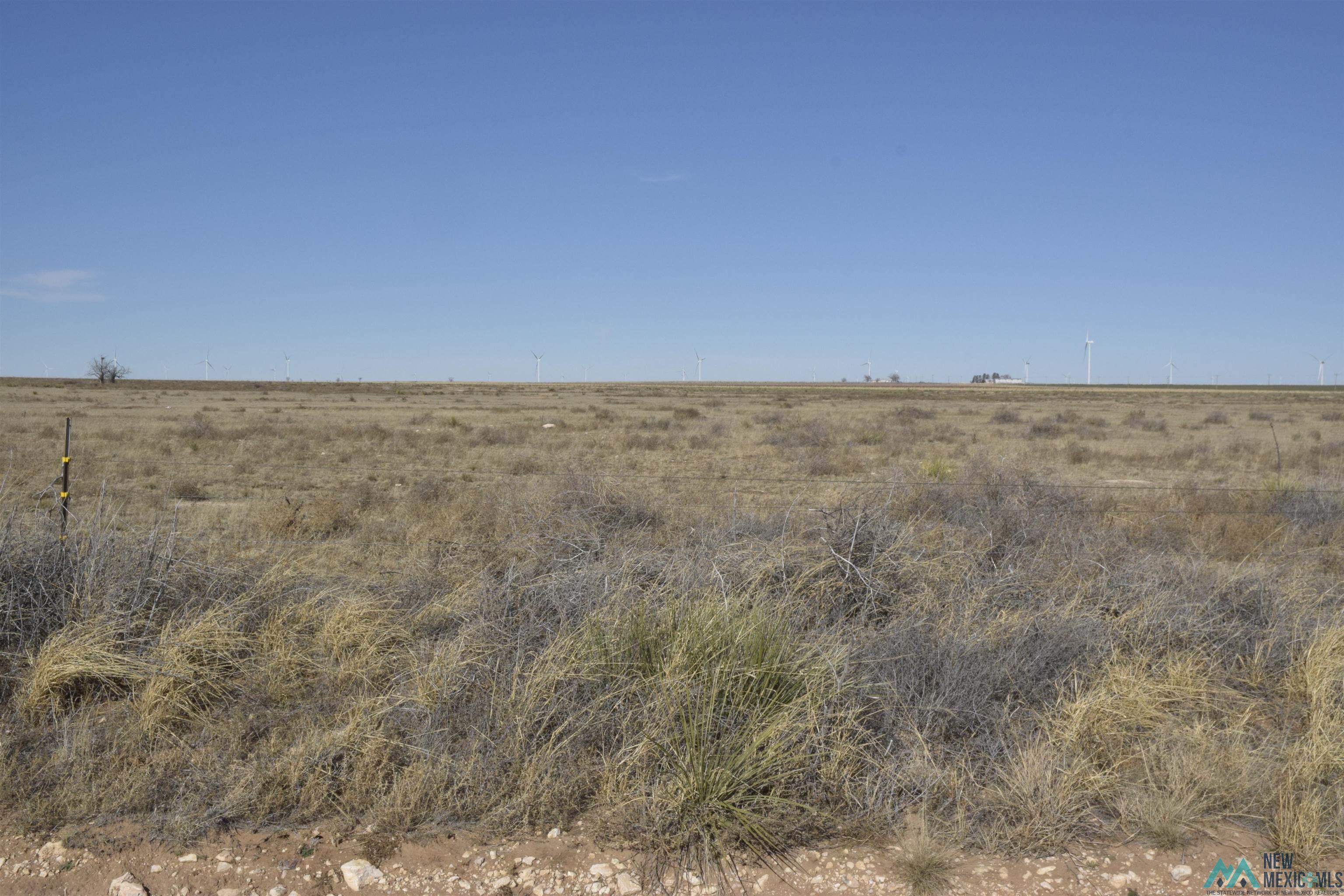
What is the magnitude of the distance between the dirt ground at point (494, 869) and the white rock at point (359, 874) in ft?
0.07

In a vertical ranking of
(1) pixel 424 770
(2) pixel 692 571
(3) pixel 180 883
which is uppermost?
(2) pixel 692 571

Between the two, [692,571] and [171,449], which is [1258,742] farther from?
[171,449]

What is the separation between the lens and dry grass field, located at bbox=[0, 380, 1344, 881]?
441 cm

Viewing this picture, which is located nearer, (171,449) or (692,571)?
(692,571)

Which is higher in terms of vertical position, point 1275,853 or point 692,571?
point 692,571

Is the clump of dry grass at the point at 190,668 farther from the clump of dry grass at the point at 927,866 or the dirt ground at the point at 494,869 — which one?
the clump of dry grass at the point at 927,866

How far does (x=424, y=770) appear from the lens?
14.8 ft

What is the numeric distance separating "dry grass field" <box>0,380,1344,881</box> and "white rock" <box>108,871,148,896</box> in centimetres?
25

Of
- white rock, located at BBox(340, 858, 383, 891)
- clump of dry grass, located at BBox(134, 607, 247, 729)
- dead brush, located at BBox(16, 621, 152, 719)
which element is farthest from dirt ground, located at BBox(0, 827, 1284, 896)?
dead brush, located at BBox(16, 621, 152, 719)

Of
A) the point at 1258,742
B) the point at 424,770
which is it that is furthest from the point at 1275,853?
the point at 424,770

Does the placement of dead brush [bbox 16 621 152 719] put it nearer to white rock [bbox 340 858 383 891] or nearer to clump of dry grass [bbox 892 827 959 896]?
white rock [bbox 340 858 383 891]

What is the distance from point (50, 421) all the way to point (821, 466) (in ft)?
99.6

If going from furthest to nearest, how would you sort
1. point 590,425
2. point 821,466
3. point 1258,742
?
1. point 590,425
2. point 821,466
3. point 1258,742

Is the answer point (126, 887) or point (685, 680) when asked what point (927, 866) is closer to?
point (685, 680)
